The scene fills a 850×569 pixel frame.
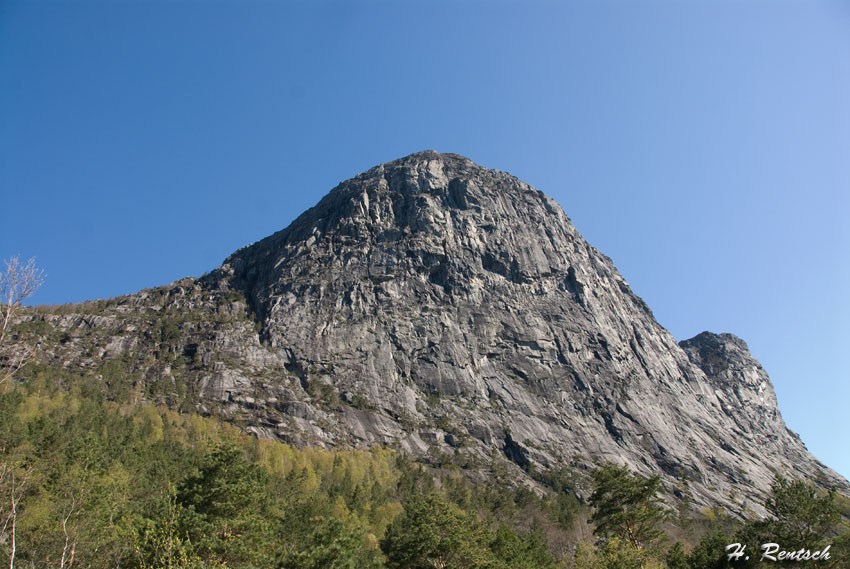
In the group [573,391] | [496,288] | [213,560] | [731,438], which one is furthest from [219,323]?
[731,438]

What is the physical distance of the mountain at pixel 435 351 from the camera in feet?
414

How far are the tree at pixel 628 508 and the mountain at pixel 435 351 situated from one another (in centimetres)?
8038

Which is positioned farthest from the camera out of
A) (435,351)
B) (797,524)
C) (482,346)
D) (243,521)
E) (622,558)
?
(482,346)

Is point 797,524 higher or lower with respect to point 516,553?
higher

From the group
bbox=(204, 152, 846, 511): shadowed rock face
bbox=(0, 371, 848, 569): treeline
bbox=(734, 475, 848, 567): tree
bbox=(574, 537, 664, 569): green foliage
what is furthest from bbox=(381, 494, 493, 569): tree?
bbox=(204, 152, 846, 511): shadowed rock face

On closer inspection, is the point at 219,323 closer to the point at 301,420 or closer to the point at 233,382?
the point at 233,382

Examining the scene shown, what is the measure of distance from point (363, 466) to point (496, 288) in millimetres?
88008

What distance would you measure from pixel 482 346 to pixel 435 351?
15.4 meters

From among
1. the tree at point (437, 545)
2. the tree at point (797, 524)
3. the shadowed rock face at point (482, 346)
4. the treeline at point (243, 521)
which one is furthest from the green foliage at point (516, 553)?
the shadowed rock face at point (482, 346)

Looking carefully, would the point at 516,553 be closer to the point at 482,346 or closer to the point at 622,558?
the point at 622,558

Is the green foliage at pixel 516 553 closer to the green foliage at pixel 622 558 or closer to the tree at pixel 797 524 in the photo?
the green foliage at pixel 622 558

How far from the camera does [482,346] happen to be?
506 feet

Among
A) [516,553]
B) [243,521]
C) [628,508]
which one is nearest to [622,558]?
[628,508]

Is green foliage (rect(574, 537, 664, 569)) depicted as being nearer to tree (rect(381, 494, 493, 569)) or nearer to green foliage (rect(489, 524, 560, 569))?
green foliage (rect(489, 524, 560, 569))
